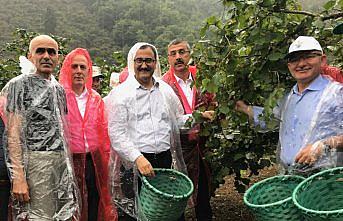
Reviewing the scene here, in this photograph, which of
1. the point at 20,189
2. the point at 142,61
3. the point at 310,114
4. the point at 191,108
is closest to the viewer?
the point at 310,114

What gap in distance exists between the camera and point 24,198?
2.58 meters

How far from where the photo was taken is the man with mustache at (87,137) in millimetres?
3066

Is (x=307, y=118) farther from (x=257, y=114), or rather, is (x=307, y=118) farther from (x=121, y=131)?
(x=121, y=131)

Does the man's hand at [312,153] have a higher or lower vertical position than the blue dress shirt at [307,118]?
lower

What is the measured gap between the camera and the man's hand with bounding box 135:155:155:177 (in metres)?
2.67

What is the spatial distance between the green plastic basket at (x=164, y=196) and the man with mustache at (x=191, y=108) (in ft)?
2.24

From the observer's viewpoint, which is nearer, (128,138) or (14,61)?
(128,138)

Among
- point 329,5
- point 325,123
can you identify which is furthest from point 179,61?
point 325,123

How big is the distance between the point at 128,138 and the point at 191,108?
80 cm

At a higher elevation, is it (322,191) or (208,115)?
(208,115)

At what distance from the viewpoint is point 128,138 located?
2812mm

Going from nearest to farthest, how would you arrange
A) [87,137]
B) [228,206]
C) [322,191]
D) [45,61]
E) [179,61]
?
Answer: [322,191], [45,61], [87,137], [179,61], [228,206]

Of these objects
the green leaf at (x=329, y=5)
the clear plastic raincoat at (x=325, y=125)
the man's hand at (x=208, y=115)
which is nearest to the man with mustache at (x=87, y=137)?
the man's hand at (x=208, y=115)

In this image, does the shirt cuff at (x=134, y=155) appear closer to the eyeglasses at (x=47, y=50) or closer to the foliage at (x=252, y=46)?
the foliage at (x=252, y=46)
